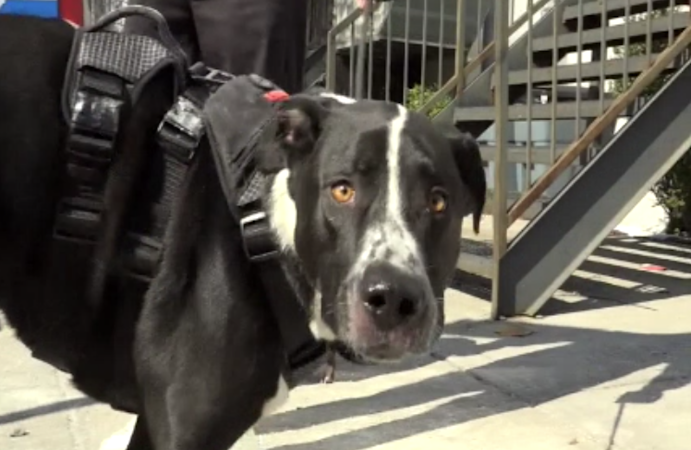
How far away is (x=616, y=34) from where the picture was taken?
6.43 metres

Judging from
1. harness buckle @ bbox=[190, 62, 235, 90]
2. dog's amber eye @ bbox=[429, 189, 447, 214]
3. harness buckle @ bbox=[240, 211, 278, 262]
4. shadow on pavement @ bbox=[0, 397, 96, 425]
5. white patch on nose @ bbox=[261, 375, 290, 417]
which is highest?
harness buckle @ bbox=[190, 62, 235, 90]

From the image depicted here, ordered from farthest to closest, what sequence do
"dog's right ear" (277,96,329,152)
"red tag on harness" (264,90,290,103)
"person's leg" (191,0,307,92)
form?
1. "person's leg" (191,0,307,92)
2. "red tag on harness" (264,90,290,103)
3. "dog's right ear" (277,96,329,152)

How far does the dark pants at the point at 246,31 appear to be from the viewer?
3037 millimetres

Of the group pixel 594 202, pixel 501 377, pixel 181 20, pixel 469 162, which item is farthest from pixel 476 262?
pixel 469 162

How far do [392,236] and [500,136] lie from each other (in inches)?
131

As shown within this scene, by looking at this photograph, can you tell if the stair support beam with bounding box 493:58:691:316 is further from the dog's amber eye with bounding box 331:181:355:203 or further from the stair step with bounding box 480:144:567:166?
the dog's amber eye with bounding box 331:181:355:203

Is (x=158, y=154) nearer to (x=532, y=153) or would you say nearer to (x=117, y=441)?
(x=117, y=441)

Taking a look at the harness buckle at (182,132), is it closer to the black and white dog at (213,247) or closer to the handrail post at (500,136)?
the black and white dog at (213,247)

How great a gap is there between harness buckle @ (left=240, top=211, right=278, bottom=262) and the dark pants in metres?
0.85

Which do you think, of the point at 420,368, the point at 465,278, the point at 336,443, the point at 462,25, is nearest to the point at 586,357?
the point at 420,368

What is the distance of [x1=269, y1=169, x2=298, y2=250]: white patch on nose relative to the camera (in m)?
2.34

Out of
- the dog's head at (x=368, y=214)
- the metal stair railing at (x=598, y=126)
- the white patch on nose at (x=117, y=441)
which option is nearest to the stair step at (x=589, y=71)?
the metal stair railing at (x=598, y=126)

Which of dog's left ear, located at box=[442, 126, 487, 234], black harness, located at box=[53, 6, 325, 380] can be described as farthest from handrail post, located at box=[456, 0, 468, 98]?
black harness, located at box=[53, 6, 325, 380]

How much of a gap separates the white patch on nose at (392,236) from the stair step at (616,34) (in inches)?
166
